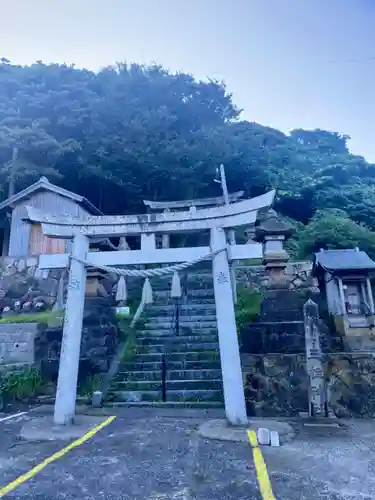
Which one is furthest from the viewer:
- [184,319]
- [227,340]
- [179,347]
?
[184,319]

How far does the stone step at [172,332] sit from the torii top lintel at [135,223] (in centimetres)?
478

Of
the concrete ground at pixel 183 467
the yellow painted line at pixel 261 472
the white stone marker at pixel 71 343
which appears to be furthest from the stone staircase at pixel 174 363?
the yellow painted line at pixel 261 472

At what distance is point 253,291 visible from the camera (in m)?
16.1

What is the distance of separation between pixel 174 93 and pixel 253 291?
2084 cm

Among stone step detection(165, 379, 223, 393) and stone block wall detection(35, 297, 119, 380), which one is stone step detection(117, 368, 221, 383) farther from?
stone block wall detection(35, 297, 119, 380)

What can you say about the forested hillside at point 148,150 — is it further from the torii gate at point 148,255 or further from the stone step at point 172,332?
the torii gate at point 148,255

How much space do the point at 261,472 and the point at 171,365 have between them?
20.0 ft

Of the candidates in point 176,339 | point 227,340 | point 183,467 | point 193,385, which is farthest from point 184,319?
point 183,467

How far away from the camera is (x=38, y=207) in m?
19.8

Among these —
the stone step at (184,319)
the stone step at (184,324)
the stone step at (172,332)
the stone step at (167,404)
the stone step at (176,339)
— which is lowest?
the stone step at (167,404)

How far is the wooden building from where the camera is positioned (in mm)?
18953

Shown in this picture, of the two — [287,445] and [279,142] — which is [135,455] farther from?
[279,142]

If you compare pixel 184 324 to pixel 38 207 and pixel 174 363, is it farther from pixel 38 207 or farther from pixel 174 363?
pixel 38 207

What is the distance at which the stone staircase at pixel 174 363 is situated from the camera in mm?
9125
